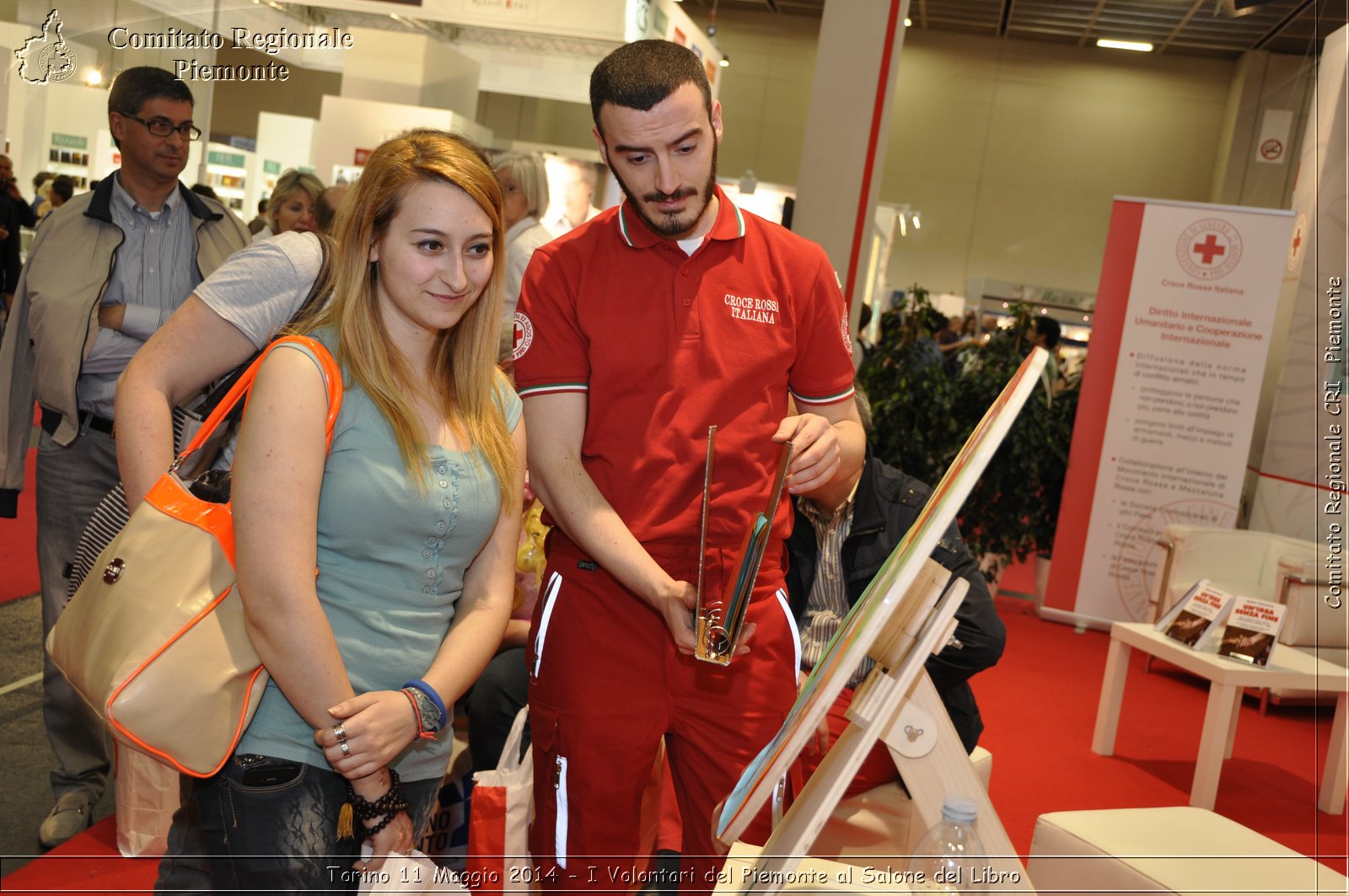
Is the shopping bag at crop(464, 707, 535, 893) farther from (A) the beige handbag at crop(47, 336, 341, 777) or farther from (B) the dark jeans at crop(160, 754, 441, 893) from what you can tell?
(A) the beige handbag at crop(47, 336, 341, 777)

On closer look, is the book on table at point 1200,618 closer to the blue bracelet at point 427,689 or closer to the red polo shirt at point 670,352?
the red polo shirt at point 670,352

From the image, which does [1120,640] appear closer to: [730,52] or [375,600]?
[375,600]

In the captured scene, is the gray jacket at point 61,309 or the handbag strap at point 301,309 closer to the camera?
the handbag strap at point 301,309

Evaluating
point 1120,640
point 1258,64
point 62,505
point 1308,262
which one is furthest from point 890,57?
point 1258,64

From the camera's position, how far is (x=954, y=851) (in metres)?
1.12

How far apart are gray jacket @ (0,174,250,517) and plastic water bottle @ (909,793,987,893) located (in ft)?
7.39

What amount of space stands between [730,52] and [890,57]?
12.2 metres

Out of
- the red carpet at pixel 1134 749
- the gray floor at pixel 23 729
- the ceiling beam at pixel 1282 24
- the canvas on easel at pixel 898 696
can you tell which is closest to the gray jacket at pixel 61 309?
the gray floor at pixel 23 729

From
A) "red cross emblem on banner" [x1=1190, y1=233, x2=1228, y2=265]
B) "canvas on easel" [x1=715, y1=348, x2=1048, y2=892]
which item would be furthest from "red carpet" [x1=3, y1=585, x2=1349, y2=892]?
"red cross emblem on banner" [x1=1190, y1=233, x2=1228, y2=265]

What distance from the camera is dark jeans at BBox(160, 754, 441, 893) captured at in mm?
1427

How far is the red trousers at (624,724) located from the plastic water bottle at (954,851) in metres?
0.63

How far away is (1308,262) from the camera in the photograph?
269 inches

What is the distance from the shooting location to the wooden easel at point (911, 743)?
103 centimetres

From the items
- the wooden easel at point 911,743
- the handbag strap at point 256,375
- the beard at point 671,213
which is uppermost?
the beard at point 671,213
